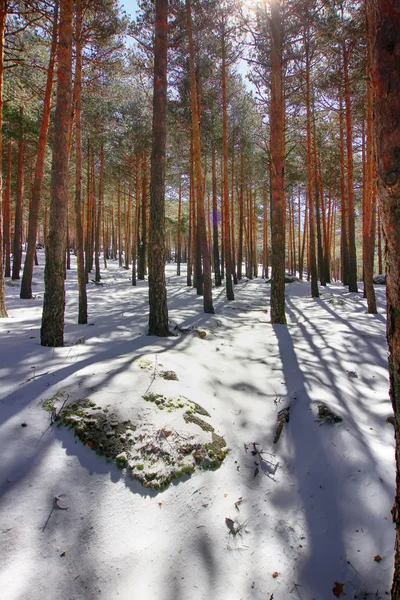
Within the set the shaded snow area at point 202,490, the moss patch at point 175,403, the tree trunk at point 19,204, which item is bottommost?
the shaded snow area at point 202,490

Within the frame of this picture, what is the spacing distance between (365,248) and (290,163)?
9420 mm

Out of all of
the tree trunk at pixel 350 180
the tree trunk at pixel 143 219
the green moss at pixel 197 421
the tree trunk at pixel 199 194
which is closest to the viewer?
the green moss at pixel 197 421

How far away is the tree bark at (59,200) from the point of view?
4820 mm

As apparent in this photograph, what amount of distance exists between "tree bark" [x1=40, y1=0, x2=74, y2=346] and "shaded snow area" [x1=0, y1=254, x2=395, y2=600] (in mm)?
540

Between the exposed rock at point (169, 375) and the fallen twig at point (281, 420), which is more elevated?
the exposed rock at point (169, 375)

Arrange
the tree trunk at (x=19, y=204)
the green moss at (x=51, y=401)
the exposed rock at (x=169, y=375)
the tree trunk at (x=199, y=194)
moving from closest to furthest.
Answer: the green moss at (x=51, y=401) < the exposed rock at (x=169, y=375) < the tree trunk at (x=199, y=194) < the tree trunk at (x=19, y=204)

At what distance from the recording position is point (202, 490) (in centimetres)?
244

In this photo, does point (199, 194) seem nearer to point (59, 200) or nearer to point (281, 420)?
point (59, 200)

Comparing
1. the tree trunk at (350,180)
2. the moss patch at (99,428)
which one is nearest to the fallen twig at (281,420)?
the moss patch at (99,428)

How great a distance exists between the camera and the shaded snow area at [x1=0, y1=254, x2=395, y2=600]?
1.85 m

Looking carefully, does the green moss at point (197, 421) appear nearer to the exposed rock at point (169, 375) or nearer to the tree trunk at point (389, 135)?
the exposed rock at point (169, 375)

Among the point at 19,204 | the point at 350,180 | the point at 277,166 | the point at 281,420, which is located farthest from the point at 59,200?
the point at 19,204

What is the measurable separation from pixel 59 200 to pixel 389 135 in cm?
462

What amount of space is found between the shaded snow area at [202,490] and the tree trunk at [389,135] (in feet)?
4.68
